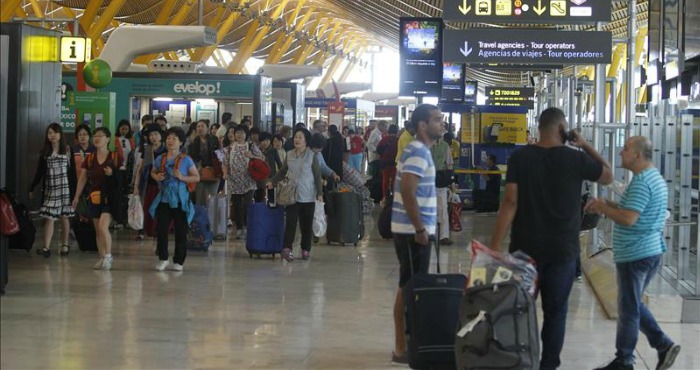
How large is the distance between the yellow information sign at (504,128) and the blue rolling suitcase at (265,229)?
1215 cm

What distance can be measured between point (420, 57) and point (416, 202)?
1469cm

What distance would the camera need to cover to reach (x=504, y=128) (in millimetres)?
25719

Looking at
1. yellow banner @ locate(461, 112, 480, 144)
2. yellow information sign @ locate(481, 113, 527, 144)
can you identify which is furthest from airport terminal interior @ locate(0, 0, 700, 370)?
yellow information sign @ locate(481, 113, 527, 144)

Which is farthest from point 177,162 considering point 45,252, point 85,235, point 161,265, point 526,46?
point 526,46

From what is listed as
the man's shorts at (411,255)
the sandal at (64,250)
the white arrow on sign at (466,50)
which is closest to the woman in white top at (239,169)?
the sandal at (64,250)

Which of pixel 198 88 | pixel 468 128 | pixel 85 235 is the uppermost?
pixel 198 88

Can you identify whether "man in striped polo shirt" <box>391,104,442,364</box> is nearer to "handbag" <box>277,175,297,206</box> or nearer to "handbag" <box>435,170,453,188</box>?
"handbag" <box>435,170,453,188</box>

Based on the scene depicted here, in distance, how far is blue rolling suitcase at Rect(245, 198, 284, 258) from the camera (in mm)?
13883

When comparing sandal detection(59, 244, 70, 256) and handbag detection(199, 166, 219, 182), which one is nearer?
sandal detection(59, 244, 70, 256)

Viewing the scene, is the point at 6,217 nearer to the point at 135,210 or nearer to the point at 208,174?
the point at 135,210

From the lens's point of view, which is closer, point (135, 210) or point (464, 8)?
point (135, 210)

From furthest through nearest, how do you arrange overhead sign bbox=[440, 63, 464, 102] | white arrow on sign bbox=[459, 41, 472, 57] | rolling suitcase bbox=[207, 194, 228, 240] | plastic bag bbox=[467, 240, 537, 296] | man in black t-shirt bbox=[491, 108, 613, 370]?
overhead sign bbox=[440, 63, 464, 102] < rolling suitcase bbox=[207, 194, 228, 240] < white arrow on sign bbox=[459, 41, 472, 57] < man in black t-shirt bbox=[491, 108, 613, 370] < plastic bag bbox=[467, 240, 537, 296]

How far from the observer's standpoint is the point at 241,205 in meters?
16.2

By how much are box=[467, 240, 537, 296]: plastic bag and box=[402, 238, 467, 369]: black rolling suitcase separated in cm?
42
